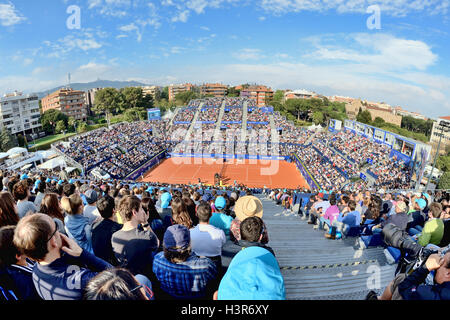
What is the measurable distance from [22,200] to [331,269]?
18.5ft

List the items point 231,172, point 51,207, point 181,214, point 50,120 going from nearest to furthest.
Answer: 1. point 51,207
2. point 181,214
3. point 231,172
4. point 50,120

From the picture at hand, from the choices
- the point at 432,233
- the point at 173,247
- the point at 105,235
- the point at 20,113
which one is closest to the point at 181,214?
the point at 105,235

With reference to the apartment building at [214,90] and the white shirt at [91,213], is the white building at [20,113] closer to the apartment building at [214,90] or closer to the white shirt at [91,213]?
the white shirt at [91,213]

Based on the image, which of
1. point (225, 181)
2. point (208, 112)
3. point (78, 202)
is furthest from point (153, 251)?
point (208, 112)

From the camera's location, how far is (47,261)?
6.11 ft

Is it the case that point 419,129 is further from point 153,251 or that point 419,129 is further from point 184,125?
point 153,251

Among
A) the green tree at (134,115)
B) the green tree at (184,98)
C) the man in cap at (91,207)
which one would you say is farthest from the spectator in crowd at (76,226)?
the green tree at (184,98)

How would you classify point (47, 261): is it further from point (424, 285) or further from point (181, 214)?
point (424, 285)

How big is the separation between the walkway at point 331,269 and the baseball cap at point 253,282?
6.28ft

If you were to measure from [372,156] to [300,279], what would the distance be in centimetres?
2940

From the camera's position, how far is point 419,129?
252 ft

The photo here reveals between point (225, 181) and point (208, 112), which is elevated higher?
point (208, 112)

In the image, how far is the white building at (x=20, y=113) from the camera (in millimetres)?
44431
